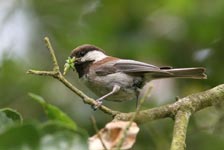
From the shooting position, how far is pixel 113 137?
0.99m

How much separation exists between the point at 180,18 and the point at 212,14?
310 millimetres

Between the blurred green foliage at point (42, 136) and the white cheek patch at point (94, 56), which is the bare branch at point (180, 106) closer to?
the blurred green foliage at point (42, 136)

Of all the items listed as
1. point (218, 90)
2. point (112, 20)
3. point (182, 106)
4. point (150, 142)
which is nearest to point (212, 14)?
point (112, 20)

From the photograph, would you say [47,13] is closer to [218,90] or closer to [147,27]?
[147,27]

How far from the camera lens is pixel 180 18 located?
142 inches

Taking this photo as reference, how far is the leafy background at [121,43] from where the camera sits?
3.28 meters

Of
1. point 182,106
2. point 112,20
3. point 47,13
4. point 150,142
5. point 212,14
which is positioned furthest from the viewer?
point 47,13

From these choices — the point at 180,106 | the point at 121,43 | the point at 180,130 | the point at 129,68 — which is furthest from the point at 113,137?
the point at 121,43

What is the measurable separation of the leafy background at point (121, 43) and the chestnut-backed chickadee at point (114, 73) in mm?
262

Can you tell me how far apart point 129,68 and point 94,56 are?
11.1 inches

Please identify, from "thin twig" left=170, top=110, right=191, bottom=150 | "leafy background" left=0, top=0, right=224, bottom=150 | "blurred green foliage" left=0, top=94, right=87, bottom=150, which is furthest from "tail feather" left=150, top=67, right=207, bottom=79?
"blurred green foliage" left=0, top=94, right=87, bottom=150

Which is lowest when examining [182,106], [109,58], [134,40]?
[182,106]

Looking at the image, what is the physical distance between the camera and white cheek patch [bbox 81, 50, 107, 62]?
3091 millimetres

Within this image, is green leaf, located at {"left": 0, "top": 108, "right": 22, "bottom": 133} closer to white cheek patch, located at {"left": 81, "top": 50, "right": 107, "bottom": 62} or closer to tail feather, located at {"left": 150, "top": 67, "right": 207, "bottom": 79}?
tail feather, located at {"left": 150, "top": 67, "right": 207, "bottom": 79}
